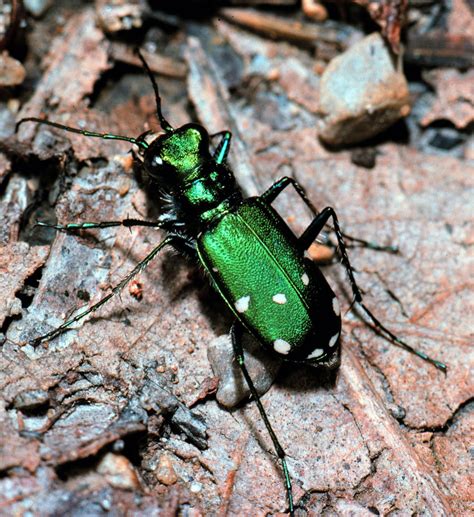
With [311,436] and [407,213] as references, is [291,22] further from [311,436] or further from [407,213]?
[311,436]

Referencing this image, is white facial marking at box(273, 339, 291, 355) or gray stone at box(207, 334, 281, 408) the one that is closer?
white facial marking at box(273, 339, 291, 355)

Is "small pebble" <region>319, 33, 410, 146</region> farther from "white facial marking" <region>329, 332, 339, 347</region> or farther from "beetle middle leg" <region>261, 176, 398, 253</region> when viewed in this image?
"white facial marking" <region>329, 332, 339, 347</region>

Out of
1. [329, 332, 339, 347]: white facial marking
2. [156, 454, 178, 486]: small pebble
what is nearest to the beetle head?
[329, 332, 339, 347]: white facial marking

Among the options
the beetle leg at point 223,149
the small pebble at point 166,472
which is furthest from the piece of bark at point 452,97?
the small pebble at point 166,472

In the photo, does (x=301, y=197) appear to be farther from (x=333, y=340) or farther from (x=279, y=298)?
(x=333, y=340)

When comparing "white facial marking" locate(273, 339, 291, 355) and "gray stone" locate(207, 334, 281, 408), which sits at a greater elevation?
"white facial marking" locate(273, 339, 291, 355)

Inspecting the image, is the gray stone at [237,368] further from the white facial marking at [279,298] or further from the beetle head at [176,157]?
the beetle head at [176,157]
